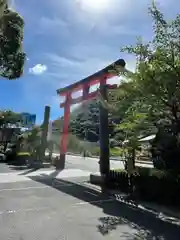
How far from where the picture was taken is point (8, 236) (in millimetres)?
5703

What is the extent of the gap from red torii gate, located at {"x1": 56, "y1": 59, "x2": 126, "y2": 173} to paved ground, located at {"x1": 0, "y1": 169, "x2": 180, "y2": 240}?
307cm

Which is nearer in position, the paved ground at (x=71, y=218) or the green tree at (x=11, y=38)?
the paved ground at (x=71, y=218)

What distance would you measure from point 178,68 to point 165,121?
76.6 inches

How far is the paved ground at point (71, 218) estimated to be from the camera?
6.02 m

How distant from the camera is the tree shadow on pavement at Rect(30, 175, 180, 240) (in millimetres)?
6172

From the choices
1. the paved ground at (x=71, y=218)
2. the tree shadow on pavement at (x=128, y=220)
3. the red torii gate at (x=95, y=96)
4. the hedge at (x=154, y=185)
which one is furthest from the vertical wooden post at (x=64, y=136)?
the tree shadow on pavement at (x=128, y=220)

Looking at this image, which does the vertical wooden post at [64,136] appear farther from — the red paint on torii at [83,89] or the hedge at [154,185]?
the hedge at [154,185]

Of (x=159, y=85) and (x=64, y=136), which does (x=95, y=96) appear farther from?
(x=159, y=85)

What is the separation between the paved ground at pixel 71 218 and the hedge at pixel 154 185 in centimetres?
108

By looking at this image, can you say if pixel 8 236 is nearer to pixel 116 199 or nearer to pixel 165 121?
pixel 116 199

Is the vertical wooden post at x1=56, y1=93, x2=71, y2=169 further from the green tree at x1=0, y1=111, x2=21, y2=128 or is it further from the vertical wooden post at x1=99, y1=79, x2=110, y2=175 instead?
the green tree at x1=0, y1=111, x2=21, y2=128

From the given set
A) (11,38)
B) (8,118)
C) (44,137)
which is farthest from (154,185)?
(8,118)

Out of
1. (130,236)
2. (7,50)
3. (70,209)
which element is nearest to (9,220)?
(70,209)

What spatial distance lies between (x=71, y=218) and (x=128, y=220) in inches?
58.5
